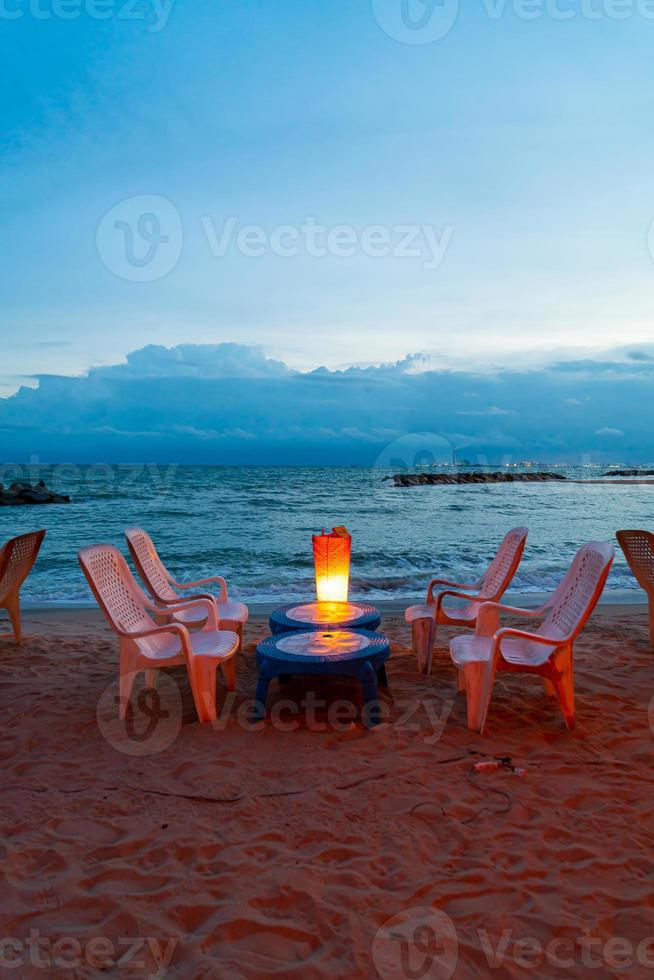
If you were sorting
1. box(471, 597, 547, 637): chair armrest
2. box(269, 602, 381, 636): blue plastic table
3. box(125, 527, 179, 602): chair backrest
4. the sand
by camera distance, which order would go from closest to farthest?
the sand
box(471, 597, 547, 637): chair armrest
box(269, 602, 381, 636): blue plastic table
box(125, 527, 179, 602): chair backrest

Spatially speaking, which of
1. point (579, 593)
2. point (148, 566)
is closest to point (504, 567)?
point (579, 593)

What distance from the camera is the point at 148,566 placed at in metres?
5.30

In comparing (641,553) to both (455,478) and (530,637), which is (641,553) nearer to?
(530,637)

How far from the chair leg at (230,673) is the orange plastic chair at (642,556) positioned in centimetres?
359

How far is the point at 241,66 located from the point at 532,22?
151 inches

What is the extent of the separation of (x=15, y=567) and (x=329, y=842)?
4.40 metres

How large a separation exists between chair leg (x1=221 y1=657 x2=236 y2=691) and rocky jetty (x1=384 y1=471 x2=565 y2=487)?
122 ft

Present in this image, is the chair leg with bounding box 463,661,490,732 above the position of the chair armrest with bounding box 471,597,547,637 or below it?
below

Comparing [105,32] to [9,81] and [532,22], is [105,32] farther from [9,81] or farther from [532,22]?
[532,22]

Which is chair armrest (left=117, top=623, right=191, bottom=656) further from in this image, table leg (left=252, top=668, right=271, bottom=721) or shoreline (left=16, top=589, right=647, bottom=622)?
shoreline (left=16, top=589, right=647, bottom=622)

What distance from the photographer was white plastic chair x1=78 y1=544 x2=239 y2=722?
151 inches

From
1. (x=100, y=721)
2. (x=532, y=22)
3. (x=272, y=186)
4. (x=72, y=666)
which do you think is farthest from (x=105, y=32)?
(x=100, y=721)

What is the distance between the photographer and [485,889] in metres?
2.24

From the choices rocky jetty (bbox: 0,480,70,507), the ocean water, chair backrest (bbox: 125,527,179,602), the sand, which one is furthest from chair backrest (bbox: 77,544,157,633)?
rocky jetty (bbox: 0,480,70,507)
